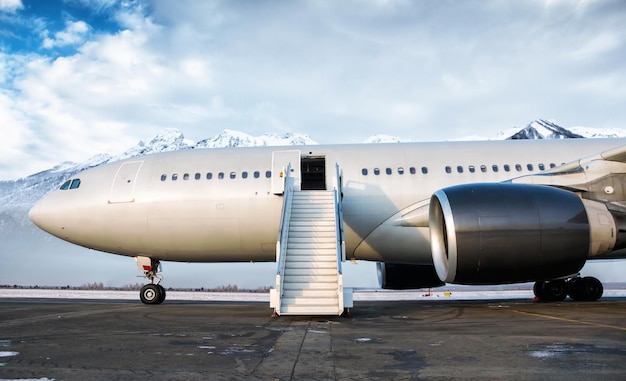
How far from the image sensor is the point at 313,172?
1519cm

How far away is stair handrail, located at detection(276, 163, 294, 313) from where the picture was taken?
9.02 meters

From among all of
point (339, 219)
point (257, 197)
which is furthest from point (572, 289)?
point (257, 197)

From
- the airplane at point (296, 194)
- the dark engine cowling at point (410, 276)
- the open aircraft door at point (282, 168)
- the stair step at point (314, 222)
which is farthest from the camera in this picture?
the dark engine cowling at point (410, 276)

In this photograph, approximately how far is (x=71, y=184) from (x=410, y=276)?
10.3 m

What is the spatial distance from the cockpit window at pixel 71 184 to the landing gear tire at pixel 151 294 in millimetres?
3661

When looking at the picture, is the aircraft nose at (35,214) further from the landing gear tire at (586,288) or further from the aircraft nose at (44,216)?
the landing gear tire at (586,288)

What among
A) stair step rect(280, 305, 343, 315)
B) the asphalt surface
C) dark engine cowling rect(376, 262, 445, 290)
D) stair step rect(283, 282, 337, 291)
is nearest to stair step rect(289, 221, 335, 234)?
stair step rect(283, 282, 337, 291)

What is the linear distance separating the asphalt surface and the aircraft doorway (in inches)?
255

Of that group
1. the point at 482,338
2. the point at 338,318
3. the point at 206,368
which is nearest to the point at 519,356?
the point at 482,338

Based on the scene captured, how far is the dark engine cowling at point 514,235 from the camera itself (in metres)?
8.29

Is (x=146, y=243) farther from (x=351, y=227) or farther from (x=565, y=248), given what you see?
(x=565, y=248)

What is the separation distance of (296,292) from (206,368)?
506 centimetres

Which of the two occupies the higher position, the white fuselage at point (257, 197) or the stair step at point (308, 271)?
the white fuselage at point (257, 197)

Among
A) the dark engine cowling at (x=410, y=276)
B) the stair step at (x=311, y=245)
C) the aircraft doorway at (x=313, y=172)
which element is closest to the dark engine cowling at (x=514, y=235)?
the stair step at (x=311, y=245)
